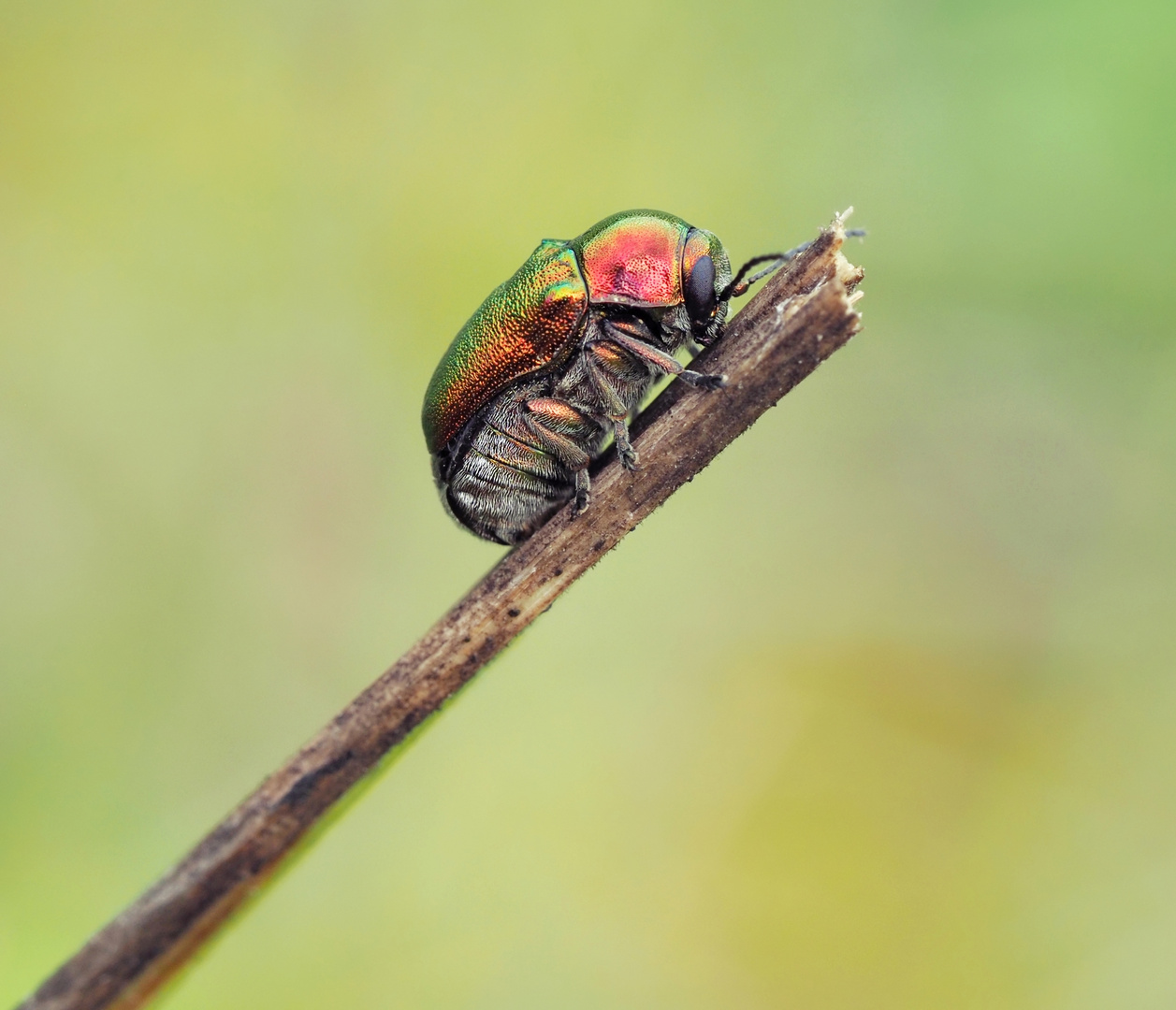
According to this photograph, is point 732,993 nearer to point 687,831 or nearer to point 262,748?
point 687,831

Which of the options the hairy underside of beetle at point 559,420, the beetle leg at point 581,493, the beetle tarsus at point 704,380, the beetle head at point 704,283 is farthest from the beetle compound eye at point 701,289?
the beetle leg at point 581,493

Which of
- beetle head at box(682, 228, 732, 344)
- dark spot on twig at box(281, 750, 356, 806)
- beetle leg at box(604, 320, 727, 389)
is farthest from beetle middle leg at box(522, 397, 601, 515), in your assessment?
dark spot on twig at box(281, 750, 356, 806)

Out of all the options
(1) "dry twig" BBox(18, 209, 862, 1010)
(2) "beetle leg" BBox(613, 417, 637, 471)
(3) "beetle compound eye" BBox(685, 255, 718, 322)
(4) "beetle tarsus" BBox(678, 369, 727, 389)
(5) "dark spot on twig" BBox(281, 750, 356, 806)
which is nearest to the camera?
(1) "dry twig" BBox(18, 209, 862, 1010)

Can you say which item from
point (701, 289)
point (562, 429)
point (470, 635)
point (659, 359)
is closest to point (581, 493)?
point (562, 429)

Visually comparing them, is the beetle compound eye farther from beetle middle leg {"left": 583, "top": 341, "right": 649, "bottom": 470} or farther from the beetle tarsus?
the beetle tarsus

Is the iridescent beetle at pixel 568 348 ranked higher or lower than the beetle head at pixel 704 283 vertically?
lower

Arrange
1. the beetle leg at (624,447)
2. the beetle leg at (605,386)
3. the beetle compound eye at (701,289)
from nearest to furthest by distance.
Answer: the beetle leg at (624,447)
the beetle leg at (605,386)
the beetle compound eye at (701,289)

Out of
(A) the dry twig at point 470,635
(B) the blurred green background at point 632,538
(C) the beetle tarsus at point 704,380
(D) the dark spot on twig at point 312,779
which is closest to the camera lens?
(A) the dry twig at point 470,635

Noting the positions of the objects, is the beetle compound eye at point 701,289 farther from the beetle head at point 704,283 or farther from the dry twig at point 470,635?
the dry twig at point 470,635
